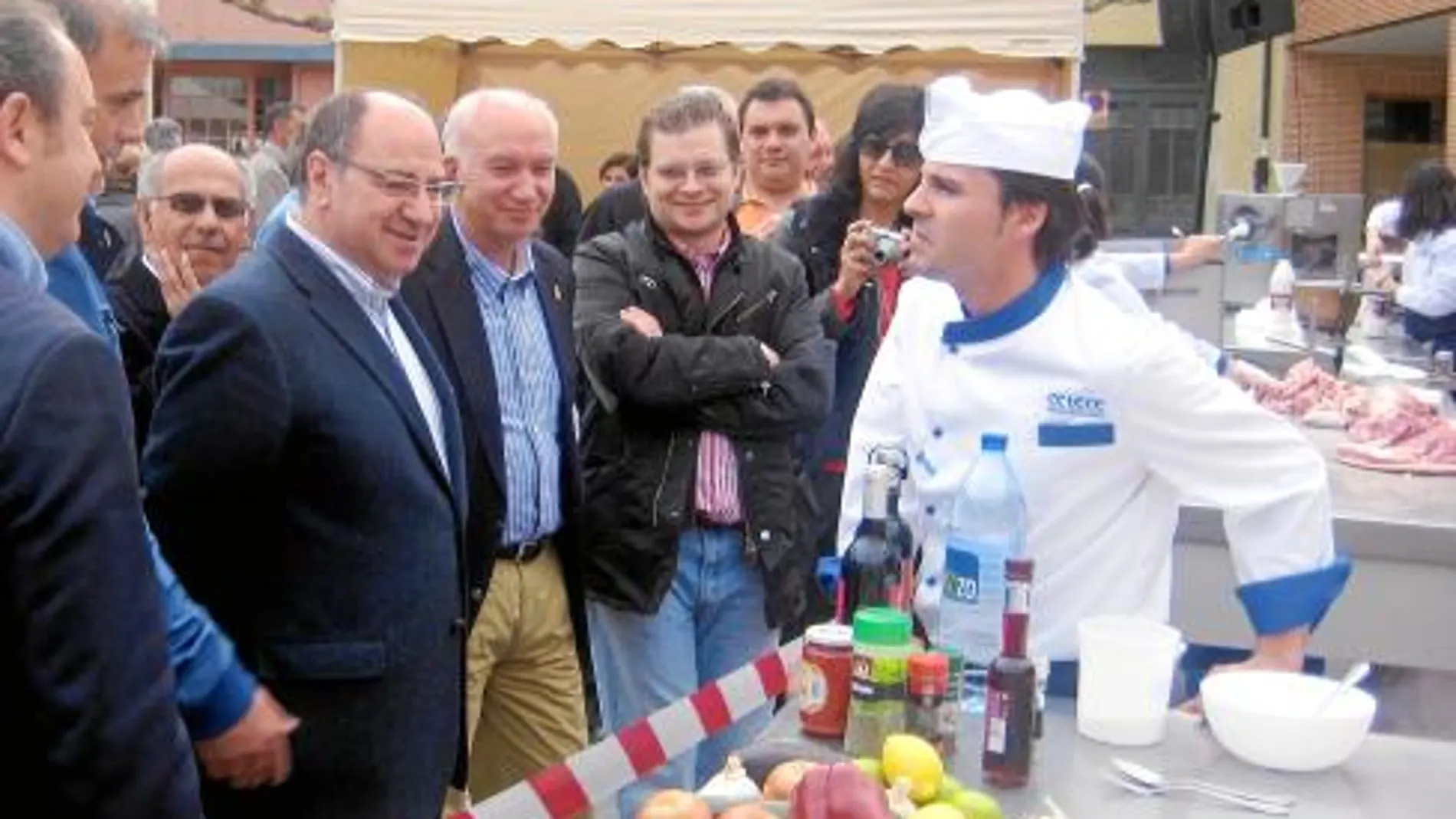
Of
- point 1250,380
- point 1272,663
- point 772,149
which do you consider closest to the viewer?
point 1272,663

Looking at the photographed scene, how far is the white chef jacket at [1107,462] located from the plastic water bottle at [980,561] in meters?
0.15

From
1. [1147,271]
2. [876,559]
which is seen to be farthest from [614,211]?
[876,559]

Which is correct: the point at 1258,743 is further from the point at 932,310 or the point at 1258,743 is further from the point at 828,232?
the point at 828,232

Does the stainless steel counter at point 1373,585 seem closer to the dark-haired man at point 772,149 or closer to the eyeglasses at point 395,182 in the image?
the dark-haired man at point 772,149

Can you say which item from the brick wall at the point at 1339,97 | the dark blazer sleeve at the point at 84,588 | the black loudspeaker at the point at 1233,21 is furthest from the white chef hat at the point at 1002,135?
the brick wall at the point at 1339,97

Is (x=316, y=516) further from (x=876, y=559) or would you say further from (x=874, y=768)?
(x=874, y=768)

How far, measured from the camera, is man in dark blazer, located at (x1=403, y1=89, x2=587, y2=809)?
3506 millimetres

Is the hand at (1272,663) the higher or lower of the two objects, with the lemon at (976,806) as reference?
higher

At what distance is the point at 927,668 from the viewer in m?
2.34

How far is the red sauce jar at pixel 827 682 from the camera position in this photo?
2447 mm

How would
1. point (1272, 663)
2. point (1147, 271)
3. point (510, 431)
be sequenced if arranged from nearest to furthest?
1. point (1272, 663)
2. point (510, 431)
3. point (1147, 271)

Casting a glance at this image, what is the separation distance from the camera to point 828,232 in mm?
4613

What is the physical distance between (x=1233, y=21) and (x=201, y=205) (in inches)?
262

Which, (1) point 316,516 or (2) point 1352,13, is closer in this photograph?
(1) point 316,516
